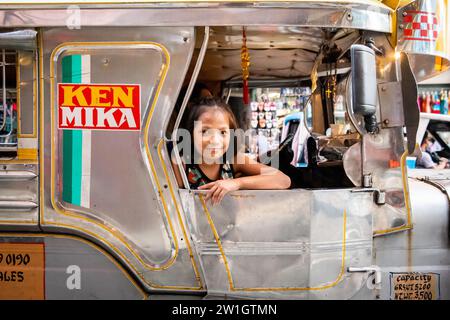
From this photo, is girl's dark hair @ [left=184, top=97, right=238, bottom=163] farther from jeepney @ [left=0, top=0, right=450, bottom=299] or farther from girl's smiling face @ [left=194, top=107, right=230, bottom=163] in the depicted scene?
jeepney @ [left=0, top=0, right=450, bottom=299]

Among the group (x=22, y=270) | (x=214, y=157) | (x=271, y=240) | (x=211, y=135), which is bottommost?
(x=22, y=270)

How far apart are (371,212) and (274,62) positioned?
147 centimetres

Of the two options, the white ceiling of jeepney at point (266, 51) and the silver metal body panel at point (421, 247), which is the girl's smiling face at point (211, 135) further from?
the silver metal body panel at point (421, 247)

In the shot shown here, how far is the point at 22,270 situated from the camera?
251 cm

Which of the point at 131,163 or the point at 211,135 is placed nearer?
the point at 131,163

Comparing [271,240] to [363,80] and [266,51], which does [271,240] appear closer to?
[363,80]

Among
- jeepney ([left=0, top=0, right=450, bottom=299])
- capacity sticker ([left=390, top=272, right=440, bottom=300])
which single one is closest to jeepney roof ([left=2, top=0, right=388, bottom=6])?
jeepney ([left=0, top=0, right=450, bottom=299])

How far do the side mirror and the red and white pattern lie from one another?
331 millimetres

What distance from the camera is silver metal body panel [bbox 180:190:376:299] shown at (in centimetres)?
240

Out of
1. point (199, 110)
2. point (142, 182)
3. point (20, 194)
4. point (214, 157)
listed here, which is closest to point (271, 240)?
point (214, 157)

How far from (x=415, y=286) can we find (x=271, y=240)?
0.82 m

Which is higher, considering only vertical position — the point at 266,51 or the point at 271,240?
the point at 266,51

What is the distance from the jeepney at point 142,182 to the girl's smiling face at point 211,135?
243 millimetres

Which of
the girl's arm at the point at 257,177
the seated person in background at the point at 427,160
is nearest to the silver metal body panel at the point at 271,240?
the girl's arm at the point at 257,177
